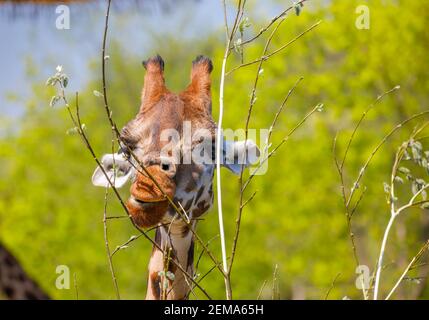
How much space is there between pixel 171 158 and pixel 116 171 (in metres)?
0.21

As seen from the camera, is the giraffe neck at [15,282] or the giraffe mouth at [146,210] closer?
the giraffe mouth at [146,210]

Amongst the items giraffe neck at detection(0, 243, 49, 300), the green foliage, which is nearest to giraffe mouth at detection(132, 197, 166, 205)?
giraffe neck at detection(0, 243, 49, 300)

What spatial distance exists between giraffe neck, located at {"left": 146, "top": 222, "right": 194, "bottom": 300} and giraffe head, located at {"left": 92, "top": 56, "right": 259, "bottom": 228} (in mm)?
95

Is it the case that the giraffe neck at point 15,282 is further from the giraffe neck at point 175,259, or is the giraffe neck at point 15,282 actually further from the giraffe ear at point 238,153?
the giraffe ear at point 238,153

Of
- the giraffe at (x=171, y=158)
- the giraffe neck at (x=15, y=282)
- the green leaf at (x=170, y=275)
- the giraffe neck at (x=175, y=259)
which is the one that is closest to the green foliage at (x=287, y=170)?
the giraffe neck at (x=15, y=282)

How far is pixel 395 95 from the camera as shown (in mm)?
19281

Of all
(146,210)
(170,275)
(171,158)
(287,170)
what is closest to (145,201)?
(146,210)

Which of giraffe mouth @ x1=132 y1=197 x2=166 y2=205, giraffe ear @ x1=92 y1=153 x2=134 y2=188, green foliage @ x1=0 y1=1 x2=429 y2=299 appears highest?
green foliage @ x1=0 y1=1 x2=429 y2=299

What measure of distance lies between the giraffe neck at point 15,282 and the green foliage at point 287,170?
1043cm

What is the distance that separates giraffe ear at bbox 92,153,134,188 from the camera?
2.79 meters

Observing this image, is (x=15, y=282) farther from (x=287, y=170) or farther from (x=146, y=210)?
(x=287, y=170)

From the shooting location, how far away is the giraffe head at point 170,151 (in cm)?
268

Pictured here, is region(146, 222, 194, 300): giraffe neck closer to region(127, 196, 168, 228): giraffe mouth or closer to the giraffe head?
the giraffe head
